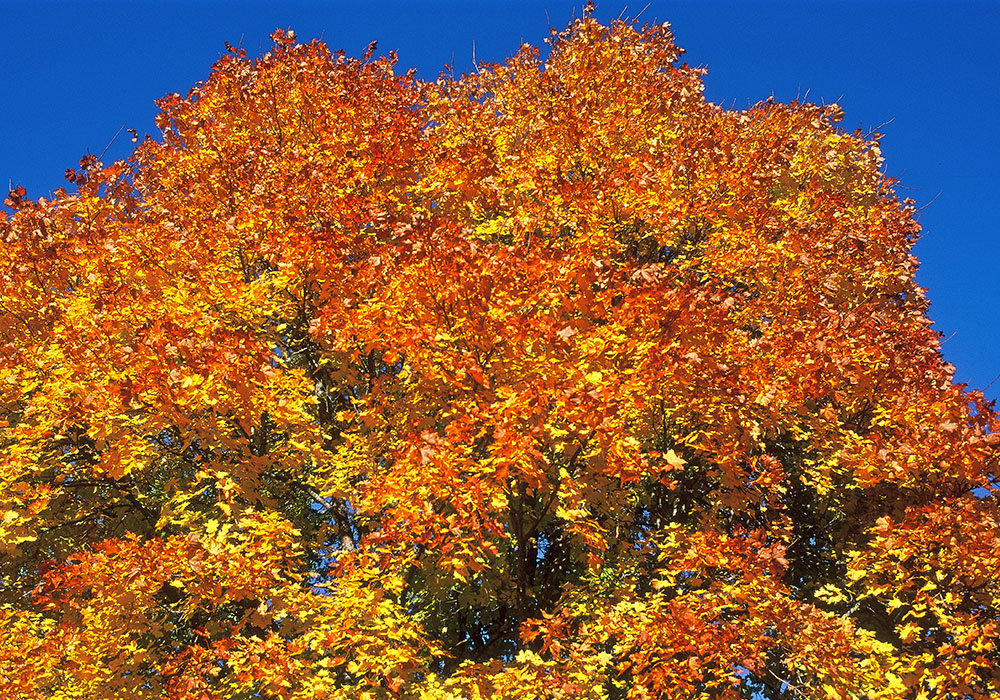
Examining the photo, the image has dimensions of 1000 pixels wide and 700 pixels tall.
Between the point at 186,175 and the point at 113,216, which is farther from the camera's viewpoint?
the point at 186,175

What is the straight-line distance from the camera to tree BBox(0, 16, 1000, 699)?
25.5 feet

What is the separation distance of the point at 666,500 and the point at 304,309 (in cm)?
607

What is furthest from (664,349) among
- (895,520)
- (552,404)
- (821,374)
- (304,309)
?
(304,309)

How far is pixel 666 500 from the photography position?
1104 centimetres

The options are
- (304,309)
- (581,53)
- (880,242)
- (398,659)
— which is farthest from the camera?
(581,53)

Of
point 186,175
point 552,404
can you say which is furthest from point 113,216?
point 552,404

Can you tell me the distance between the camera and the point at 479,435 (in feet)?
24.7

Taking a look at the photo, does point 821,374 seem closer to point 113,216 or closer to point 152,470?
point 152,470

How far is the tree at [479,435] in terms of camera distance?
777 centimetres

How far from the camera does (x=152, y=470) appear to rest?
988 centimetres

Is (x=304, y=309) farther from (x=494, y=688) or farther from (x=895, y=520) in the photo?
(x=895, y=520)

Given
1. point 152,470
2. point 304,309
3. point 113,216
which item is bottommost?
point 152,470

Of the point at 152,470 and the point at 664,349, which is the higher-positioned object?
the point at 664,349

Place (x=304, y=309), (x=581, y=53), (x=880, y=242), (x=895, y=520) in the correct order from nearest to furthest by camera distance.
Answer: (x=895, y=520) < (x=304, y=309) < (x=880, y=242) < (x=581, y=53)
